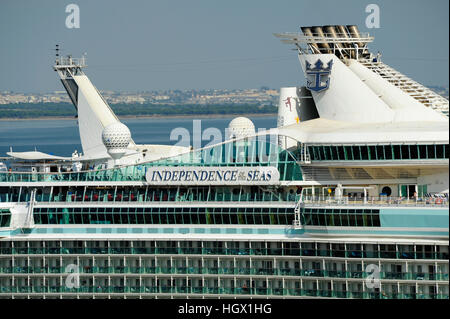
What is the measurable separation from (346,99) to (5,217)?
51.4ft

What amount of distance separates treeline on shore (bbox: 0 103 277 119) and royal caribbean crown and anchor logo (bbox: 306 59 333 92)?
79717 mm

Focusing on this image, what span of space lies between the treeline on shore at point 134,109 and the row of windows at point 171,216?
77200mm

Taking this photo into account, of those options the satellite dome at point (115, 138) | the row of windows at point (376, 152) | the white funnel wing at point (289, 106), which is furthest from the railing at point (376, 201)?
the satellite dome at point (115, 138)

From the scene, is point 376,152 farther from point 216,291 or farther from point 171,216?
point 171,216

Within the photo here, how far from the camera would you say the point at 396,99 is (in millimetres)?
53688

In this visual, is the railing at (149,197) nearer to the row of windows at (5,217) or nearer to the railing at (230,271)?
the row of windows at (5,217)

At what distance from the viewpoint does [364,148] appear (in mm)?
51125

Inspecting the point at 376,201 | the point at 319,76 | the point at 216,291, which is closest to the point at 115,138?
the point at 216,291

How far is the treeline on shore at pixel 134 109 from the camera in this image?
14138 cm

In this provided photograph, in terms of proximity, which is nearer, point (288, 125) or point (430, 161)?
point (430, 161)

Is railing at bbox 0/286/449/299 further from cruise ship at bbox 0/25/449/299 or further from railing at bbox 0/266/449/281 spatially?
railing at bbox 0/266/449/281
